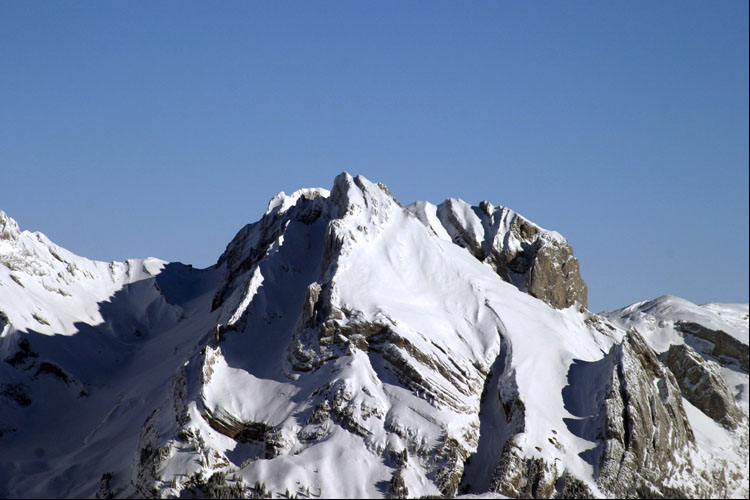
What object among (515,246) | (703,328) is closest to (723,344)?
(703,328)

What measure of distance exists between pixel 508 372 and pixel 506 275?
30.7 meters

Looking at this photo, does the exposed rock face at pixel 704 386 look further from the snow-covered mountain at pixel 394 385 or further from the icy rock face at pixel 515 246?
the icy rock face at pixel 515 246

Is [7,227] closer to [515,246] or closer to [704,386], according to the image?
[515,246]

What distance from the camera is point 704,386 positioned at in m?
127

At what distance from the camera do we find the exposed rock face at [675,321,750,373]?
5635 inches

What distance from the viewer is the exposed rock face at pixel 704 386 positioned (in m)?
125

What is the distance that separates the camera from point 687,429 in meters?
115

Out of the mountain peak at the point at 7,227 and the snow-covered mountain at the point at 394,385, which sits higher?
the mountain peak at the point at 7,227

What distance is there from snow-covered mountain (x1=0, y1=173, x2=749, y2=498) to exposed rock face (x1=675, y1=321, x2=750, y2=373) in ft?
0.90

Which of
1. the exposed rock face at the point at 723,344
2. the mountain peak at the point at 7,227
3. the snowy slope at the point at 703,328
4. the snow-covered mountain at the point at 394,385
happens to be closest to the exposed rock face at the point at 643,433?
the snow-covered mountain at the point at 394,385

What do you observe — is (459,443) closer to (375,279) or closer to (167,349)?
(375,279)

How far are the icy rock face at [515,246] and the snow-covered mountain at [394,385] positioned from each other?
33 centimetres

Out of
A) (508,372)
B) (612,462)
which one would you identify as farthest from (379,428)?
(612,462)

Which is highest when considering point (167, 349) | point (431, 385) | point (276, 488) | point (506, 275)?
point (506, 275)
